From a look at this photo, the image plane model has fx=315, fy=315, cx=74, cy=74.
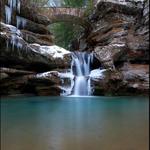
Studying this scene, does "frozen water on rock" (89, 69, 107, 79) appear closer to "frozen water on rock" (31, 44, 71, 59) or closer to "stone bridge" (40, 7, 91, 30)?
"frozen water on rock" (31, 44, 71, 59)

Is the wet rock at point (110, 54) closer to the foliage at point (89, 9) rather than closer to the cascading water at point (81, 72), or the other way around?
the cascading water at point (81, 72)

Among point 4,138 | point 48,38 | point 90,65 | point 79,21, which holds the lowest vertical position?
point 4,138

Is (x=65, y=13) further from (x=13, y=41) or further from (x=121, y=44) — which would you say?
(x=13, y=41)

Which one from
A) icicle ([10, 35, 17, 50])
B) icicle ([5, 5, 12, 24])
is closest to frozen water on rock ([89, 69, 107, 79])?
icicle ([10, 35, 17, 50])

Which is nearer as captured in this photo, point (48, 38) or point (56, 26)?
point (48, 38)

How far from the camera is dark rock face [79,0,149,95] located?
12.4 m

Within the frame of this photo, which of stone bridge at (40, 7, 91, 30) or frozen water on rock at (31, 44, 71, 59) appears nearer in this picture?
frozen water on rock at (31, 44, 71, 59)

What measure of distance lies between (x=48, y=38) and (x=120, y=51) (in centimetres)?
345

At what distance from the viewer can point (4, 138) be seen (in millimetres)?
3512

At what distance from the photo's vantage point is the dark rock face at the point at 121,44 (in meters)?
12.4

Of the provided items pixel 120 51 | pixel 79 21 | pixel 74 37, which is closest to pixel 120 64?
pixel 120 51

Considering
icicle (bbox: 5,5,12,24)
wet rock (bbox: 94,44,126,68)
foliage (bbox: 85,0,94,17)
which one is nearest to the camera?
wet rock (bbox: 94,44,126,68)

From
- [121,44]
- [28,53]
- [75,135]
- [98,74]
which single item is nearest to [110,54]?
[121,44]

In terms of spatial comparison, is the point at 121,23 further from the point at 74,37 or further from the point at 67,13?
the point at 74,37
